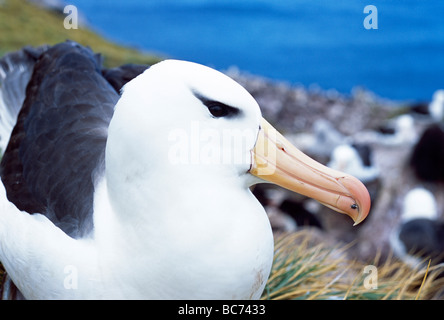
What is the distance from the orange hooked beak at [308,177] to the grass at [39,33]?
13.8 m

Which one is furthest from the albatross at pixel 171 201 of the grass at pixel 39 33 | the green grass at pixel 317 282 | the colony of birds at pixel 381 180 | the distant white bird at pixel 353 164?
the grass at pixel 39 33

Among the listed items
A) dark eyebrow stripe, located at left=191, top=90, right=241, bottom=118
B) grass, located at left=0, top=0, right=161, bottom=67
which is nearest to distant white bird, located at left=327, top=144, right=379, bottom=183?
dark eyebrow stripe, located at left=191, top=90, right=241, bottom=118

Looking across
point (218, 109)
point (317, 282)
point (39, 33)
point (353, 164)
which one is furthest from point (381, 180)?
point (39, 33)

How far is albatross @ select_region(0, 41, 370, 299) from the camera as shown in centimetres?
202

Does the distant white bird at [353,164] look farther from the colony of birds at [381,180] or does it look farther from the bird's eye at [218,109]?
the bird's eye at [218,109]

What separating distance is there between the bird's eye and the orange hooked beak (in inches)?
6.5

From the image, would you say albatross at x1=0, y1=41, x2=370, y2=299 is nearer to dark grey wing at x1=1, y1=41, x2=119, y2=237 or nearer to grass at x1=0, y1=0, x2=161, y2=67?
dark grey wing at x1=1, y1=41, x2=119, y2=237

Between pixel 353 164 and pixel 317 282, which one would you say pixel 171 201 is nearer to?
pixel 317 282

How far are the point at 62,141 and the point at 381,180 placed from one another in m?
8.00

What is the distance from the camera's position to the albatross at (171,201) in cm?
202

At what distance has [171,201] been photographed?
2.04 m
